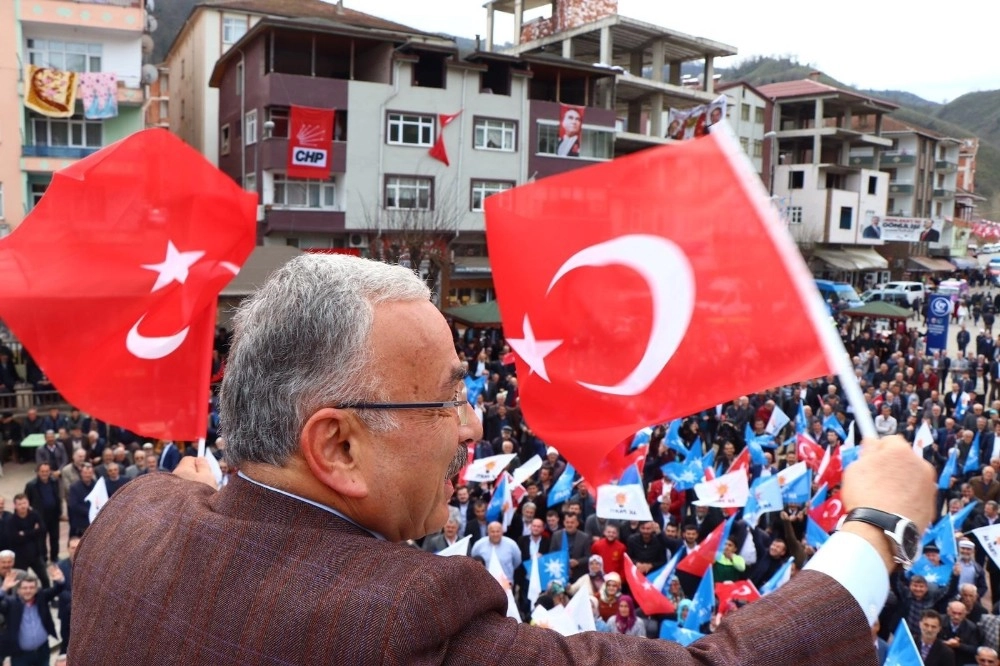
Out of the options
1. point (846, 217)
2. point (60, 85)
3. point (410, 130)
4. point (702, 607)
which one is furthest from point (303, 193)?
point (846, 217)

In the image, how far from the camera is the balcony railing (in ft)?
87.1

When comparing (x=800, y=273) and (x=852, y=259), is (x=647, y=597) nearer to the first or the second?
(x=800, y=273)

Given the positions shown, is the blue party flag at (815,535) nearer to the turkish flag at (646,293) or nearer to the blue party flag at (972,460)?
the turkish flag at (646,293)

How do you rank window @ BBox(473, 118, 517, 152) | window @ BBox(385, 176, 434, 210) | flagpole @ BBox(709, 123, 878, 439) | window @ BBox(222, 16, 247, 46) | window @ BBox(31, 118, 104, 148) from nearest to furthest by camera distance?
flagpole @ BBox(709, 123, 878, 439)
window @ BBox(31, 118, 104, 148)
window @ BBox(385, 176, 434, 210)
window @ BBox(473, 118, 517, 152)
window @ BBox(222, 16, 247, 46)

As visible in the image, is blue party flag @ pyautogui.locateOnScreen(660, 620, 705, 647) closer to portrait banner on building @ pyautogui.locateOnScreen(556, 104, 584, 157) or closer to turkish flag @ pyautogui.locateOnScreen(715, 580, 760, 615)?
turkish flag @ pyautogui.locateOnScreen(715, 580, 760, 615)

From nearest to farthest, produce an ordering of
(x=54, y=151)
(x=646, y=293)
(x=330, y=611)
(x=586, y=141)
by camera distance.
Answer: (x=330, y=611)
(x=646, y=293)
(x=54, y=151)
(x=586, y=141)

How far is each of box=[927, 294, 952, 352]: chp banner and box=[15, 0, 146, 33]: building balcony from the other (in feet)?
85.1

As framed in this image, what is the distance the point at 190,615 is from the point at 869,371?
22.1 meters

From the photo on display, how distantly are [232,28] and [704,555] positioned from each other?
3642 centimetres

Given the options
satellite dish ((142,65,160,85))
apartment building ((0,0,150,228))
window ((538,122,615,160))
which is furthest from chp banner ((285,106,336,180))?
window ((538,122,615,160))

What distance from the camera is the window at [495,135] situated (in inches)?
1329

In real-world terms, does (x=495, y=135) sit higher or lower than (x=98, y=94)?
higher

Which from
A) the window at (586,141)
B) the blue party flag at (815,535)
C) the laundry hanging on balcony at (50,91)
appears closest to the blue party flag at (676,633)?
the blue party flag at (815,535)

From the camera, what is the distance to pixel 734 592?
733cm
